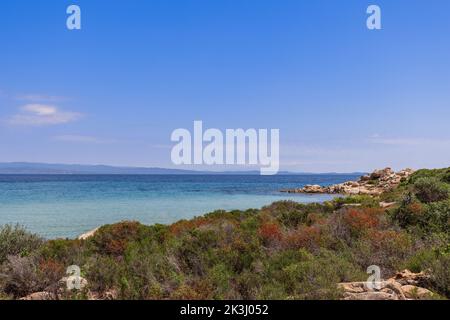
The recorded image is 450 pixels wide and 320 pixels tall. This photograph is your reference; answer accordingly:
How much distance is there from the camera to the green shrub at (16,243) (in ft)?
30.5

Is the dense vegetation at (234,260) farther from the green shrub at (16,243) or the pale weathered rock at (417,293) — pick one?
the pale weathered rock at (417,293)

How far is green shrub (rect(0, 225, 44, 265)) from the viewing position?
30.5ft

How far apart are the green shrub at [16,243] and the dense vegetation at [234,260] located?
0.07ft

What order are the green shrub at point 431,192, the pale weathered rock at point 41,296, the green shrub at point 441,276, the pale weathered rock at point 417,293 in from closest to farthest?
the pale weathered rock at point 417,293 < the green shrub at point 441,276 < the pale weathered rock at point 41,296 < the green shrub at point 431,192

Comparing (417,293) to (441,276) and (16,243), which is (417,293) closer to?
(441,276)

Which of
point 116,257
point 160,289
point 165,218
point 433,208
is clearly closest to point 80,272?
point 160,289

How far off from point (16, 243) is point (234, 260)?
5.72 meters

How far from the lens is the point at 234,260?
8094 millimetres

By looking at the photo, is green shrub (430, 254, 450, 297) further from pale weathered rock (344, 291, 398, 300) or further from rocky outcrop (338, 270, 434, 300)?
pale weathered rock (344, 291, 398, 300)

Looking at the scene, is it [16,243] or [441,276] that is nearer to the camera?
[441,276]

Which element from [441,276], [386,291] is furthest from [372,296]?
[441,276]

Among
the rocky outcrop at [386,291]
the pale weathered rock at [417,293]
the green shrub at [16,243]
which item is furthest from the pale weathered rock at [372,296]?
the green shrub at [16,243]

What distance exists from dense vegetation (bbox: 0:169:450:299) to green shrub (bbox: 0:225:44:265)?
0.07 feet
